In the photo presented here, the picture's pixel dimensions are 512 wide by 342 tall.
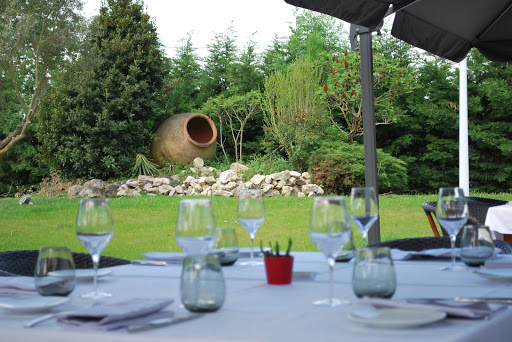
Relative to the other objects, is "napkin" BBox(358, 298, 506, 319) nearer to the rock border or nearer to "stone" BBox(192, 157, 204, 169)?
the rock border

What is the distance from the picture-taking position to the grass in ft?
20.9

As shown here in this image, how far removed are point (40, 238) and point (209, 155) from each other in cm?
596

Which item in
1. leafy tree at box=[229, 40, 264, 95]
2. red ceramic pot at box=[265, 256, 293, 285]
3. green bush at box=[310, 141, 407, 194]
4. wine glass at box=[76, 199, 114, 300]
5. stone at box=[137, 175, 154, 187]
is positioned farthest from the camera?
leafy tree at box=[229, 40, 264, 95]

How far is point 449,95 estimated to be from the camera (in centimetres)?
1367

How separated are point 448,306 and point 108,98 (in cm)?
1101

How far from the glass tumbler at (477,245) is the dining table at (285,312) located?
0.12 feet

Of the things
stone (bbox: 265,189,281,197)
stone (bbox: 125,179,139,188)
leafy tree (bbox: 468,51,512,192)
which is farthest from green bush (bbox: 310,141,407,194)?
stone (bbox: 125,179,139,188)

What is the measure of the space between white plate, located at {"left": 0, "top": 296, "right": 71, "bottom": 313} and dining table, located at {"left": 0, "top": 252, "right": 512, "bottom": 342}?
0.05 feet

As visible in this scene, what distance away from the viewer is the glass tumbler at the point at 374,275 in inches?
44.4

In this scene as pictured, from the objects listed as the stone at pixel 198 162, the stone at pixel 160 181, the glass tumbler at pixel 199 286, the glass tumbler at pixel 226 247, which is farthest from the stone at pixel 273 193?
the glass tumbler at pixel 199 286

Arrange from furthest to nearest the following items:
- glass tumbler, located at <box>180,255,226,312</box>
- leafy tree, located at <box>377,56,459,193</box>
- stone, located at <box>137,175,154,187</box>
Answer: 1. leafy tree, located at <box>377,56,459,193</box>
2. stone, located at <box>137,175,154,187</box>
3. glass tumbler, located at <box>180,255,226,312</box>

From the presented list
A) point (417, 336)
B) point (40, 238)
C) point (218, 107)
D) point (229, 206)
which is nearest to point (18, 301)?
point (417, 336)

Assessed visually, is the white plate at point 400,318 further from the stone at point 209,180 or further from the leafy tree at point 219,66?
the leafy tree at point 219,66

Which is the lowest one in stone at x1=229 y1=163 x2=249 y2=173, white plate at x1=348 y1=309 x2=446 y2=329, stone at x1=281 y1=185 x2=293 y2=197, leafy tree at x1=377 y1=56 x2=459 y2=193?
white plate at x1=348 y1=309 x2=446 y2=329
